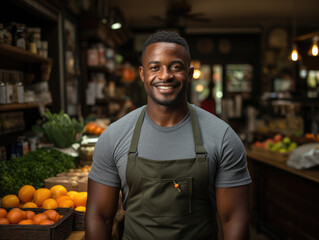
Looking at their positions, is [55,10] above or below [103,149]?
above

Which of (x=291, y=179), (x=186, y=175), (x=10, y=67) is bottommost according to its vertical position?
(x=291, y=179)

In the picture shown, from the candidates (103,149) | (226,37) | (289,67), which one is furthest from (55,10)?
(289,67)

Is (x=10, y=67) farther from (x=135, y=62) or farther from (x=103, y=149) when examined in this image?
(x=135, y=62)

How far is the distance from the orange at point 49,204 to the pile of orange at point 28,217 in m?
0.15

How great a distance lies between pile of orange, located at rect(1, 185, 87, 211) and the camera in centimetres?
199

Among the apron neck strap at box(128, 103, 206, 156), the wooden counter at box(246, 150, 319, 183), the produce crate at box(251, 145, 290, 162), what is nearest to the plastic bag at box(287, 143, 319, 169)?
the wooden counter at box(246, 150, 319, 183)

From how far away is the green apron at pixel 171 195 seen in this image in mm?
1562

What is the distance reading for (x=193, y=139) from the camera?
1647 mm

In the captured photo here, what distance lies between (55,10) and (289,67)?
8.36m

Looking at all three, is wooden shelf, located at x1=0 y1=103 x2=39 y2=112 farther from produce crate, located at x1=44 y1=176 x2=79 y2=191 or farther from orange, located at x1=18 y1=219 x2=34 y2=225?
orange, located at x1=18 y1=219 x2=34 y2=225

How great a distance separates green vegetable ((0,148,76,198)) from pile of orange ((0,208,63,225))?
426 mm

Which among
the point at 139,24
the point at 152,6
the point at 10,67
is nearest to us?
the point at 10,67

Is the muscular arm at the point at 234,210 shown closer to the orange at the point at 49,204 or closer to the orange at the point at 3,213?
the orange at the point at 49,204

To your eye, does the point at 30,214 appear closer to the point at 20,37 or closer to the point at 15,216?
the point at 15,216
